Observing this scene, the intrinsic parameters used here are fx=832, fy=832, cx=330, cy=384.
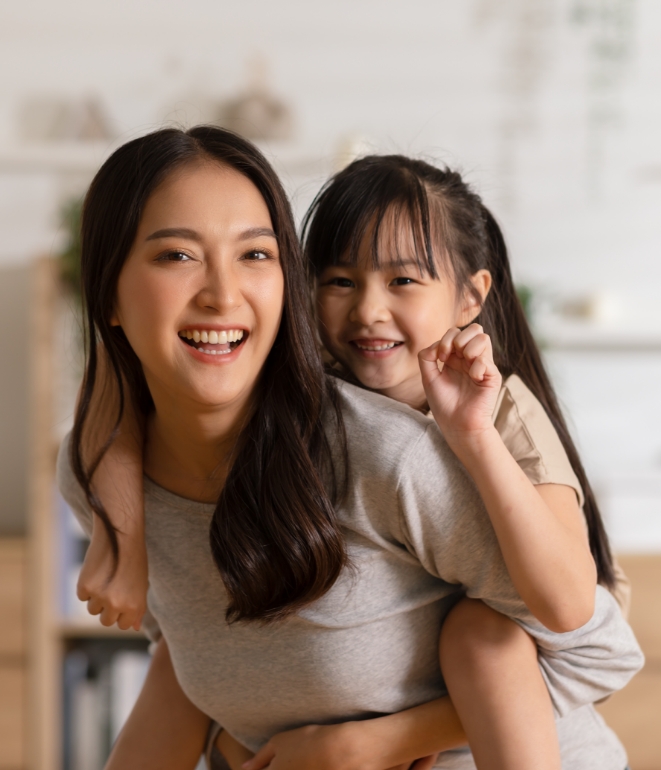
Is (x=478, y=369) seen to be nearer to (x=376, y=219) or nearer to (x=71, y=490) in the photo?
(x=376, y=219)

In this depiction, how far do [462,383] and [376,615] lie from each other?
0.29 m

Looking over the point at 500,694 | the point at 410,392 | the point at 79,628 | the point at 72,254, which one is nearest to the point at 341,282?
the point at 410,392

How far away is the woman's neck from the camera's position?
1.02 metres

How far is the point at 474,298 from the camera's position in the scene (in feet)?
4.09

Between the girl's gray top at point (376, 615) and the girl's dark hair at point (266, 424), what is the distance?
0.04m

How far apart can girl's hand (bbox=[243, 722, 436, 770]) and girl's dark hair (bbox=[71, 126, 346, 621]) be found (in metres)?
0.17

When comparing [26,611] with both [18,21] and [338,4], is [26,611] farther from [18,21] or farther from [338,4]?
[338,4]

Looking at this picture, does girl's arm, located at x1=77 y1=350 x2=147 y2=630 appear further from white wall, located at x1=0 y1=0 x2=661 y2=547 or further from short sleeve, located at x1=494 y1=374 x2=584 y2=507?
white wall, located at x1=0 y1=0 x2=661 y2=547

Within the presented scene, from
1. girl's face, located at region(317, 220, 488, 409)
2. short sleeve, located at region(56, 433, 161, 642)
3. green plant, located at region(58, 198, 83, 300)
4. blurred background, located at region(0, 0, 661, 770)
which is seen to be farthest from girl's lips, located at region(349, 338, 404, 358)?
blurred background, located at region(0, 0, 661, 770)

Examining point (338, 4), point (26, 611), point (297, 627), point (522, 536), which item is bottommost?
point (26, 611)

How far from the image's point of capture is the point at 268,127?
2846 millimetres

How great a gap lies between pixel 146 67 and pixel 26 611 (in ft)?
6.06

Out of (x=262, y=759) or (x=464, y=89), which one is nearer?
(x=262, y=759)

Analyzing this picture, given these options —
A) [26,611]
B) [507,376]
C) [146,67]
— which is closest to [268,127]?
[146,67]
